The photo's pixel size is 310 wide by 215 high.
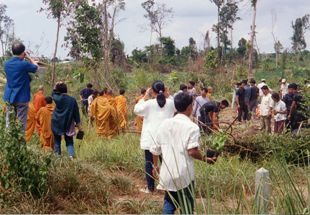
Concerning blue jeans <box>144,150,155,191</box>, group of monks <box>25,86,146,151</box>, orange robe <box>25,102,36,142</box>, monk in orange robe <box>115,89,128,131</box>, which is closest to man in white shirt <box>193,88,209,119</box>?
group of monks <box>25,86,146,151</box>

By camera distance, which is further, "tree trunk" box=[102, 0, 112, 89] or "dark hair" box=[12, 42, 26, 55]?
"tree trunk" box=[102, 0, 112, 89]

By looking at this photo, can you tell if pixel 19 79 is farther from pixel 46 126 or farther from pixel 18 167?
pixel 46 126

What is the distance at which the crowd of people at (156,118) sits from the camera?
4512 mm

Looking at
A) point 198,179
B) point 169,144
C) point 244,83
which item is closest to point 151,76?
point 244,83

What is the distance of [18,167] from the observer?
581 cm

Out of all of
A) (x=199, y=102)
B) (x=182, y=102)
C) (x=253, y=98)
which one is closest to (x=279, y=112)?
(x=199, y=102)

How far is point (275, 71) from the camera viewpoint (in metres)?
36.0

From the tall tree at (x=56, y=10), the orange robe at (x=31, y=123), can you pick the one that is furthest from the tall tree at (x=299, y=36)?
the orange robe at (x=31, y=123)

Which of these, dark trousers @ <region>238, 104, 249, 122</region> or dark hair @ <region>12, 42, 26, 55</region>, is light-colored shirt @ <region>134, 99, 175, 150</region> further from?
dark trousers @ <region>238, 104, 249, 122</region>

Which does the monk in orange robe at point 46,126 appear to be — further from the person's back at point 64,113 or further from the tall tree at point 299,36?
the tall tree at point 299,36

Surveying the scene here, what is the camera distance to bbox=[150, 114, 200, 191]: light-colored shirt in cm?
445

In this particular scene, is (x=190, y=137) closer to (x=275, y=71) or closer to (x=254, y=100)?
(x=254, y=100)

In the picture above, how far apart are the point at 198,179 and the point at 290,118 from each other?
499 centimetres

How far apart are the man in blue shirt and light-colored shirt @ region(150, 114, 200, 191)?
3.00 m
